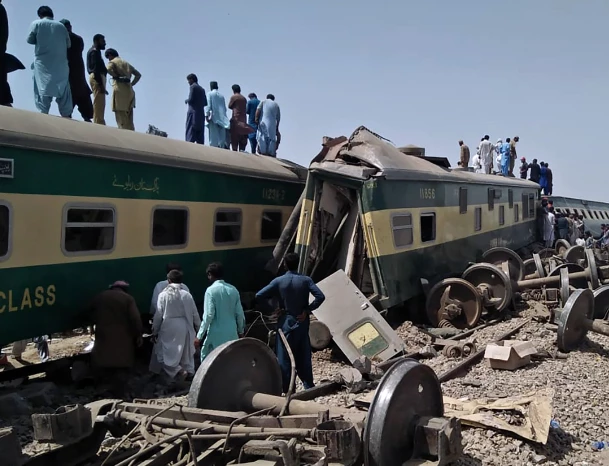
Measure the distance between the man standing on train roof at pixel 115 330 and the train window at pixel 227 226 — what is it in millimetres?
2572

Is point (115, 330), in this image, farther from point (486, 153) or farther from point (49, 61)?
point (486, 153)

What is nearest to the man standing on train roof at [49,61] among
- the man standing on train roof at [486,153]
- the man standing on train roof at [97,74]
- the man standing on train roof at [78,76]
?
the man standing on train roof at [78,76]

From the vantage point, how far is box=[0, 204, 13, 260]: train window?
668 centimetres

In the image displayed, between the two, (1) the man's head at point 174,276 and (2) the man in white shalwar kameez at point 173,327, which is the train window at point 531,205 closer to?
(2) the man in white shalwar kameez at point 173,327

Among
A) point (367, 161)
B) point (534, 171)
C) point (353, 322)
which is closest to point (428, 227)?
point (367, 161)

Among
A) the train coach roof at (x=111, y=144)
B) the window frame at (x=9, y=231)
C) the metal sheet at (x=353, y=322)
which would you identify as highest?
the train coach roof at (x=111, y=144)

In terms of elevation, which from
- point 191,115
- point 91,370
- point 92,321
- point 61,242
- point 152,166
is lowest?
point 91,370

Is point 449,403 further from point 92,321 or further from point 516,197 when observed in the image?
point 516,197

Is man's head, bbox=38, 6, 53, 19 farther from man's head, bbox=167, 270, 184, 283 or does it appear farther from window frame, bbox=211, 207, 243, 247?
man's head, bbox=167, 270, 184, 283

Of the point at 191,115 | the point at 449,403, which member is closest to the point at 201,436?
the point at 449,403

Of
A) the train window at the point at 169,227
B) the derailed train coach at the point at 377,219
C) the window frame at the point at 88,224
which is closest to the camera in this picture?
the window frame at the point at 88,224

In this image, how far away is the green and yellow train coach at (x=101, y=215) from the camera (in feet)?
22.4

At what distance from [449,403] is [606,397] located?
7.11ft

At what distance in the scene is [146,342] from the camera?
8953 mm
